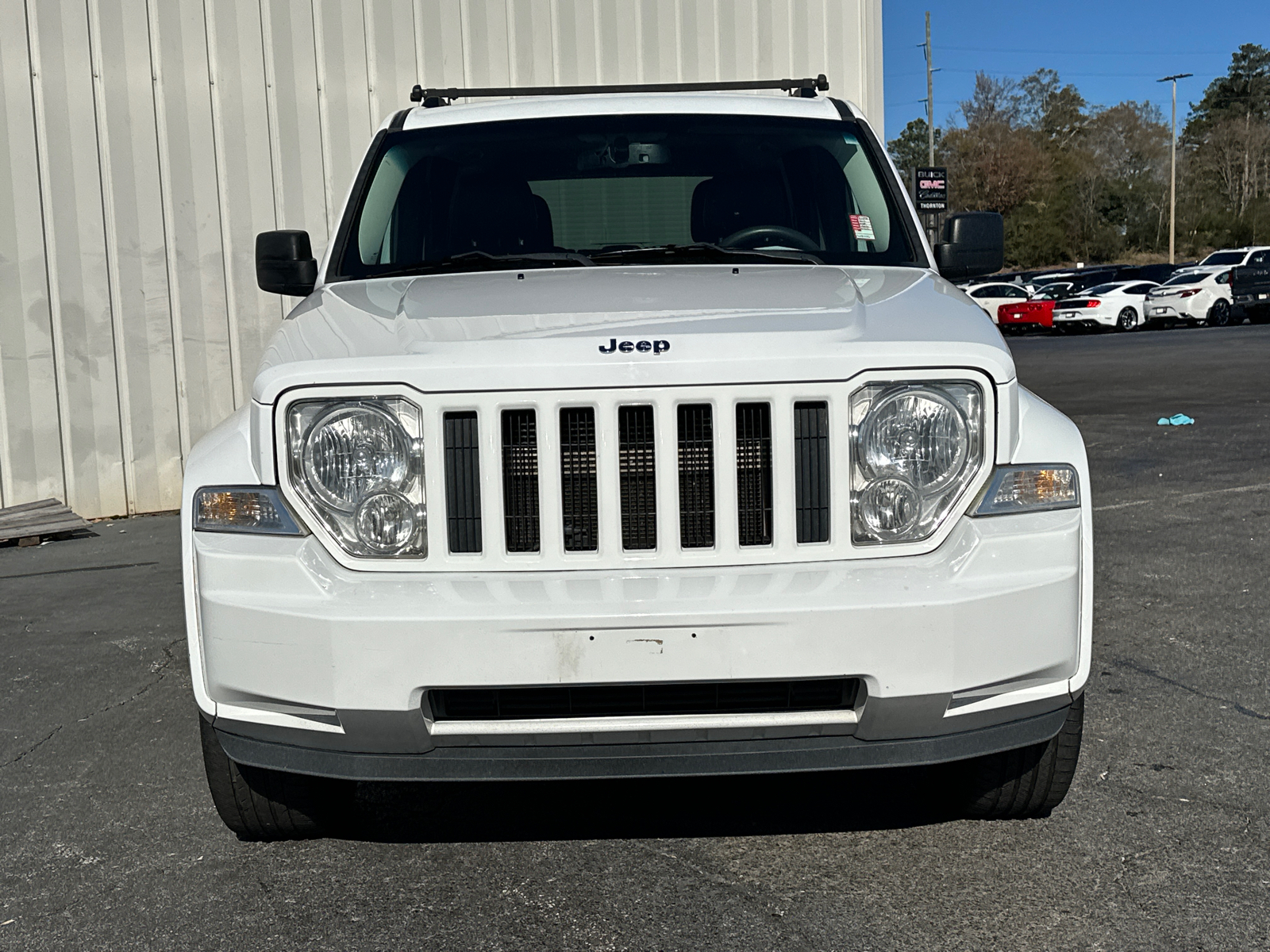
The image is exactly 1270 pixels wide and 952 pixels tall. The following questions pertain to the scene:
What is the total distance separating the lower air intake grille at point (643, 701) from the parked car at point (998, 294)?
35434 millimetres

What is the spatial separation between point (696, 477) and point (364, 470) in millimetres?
698

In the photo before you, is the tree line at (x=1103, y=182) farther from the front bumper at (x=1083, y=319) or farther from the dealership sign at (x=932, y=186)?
the dealership sign at (x=932, y=186)

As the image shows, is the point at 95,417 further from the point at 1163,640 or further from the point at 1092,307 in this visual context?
the point at 1092,307

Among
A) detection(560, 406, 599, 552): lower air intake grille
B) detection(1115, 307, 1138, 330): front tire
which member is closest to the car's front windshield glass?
detection(1115, 307, 1138, 330): front tire

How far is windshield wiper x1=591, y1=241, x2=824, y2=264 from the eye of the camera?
4012 mm

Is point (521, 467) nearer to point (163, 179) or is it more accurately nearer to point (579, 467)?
point (579, 467)

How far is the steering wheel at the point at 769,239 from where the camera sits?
4316mm

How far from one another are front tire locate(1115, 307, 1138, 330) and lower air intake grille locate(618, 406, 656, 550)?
33.8 metres

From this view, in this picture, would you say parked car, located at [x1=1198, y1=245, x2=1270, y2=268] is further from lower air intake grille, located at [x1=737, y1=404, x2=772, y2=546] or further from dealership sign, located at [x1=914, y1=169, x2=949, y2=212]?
lower air intake grille, located at [x1=737, y1=404, x2=772, y2=546]

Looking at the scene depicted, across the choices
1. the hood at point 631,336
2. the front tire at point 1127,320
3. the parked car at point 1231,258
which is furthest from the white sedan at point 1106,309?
the hood at point 631,336

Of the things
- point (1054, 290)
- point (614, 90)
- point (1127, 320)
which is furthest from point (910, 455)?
point (1054, 290)

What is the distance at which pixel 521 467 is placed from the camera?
2939 mm

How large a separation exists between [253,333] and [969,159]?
250 ft

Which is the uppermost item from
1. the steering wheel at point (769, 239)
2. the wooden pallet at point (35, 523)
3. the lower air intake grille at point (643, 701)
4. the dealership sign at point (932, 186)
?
the dealership sign at point (932, 186)
